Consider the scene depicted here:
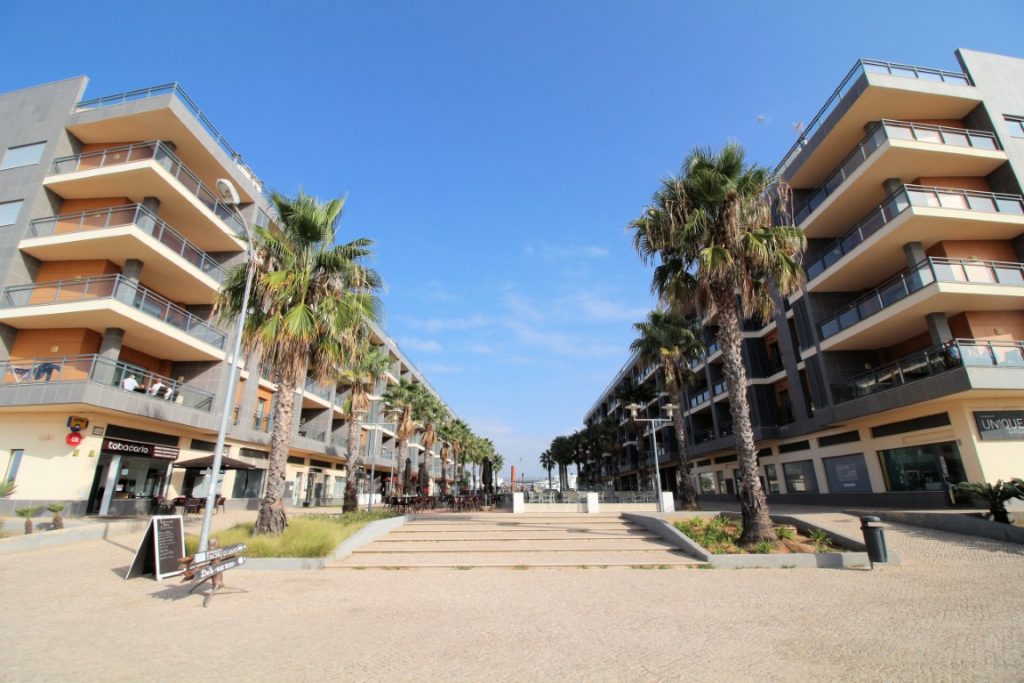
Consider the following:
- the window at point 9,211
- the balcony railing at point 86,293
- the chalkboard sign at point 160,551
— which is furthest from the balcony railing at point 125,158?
the chalkboard sign at point 160,551

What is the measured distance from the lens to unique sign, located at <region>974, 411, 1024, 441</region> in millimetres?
16578

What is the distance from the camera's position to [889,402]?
1881cm

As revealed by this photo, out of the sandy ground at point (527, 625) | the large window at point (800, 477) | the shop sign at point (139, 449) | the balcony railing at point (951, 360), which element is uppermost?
the balcony railing at point (951, 360)

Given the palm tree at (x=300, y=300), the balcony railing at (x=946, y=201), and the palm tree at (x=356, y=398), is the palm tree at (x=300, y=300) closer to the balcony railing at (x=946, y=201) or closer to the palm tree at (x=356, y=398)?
the palm tree at (x=356, y=398)

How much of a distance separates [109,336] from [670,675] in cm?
2312

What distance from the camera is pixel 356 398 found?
26.3 m

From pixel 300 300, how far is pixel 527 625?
38.0ft

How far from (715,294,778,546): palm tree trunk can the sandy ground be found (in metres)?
1.69

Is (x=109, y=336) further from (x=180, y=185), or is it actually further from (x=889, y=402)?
(x=889, y=402)

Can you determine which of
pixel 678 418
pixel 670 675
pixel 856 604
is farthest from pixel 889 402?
pixel 670 675

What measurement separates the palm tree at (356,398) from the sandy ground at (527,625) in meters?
13.6

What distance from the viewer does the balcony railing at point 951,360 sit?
51.9 ft

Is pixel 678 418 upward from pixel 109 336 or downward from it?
downward

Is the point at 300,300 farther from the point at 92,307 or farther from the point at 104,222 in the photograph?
the point at 104,222
